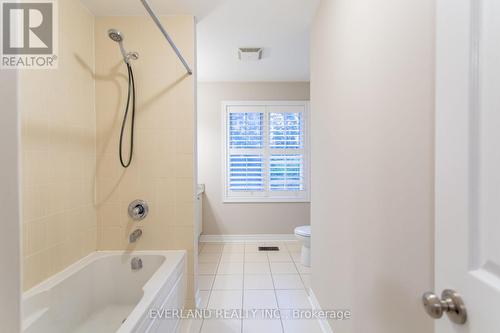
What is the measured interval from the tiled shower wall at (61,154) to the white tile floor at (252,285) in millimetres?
1094

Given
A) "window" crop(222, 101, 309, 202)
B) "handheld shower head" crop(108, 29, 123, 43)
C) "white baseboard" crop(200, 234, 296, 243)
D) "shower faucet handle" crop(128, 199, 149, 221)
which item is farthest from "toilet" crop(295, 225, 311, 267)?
"handheld shower head" crop(108, 29, 123, 43)

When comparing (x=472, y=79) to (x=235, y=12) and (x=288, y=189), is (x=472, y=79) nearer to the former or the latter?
(x=235, y=12)

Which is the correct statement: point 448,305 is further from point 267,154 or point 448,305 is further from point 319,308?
point 267,154

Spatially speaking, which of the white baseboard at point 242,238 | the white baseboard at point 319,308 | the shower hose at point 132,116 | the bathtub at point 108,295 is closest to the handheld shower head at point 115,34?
the shower hose at point 132,116

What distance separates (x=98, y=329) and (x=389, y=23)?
2.31m

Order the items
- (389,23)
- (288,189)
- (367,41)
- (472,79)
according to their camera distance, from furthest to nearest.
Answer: (288,189) < (367,41) < (389,23) < (472,79)

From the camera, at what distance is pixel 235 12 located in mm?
1993

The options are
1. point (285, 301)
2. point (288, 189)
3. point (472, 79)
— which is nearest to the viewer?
point (472, 79)

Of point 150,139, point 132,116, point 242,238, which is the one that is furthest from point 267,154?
point 132,116

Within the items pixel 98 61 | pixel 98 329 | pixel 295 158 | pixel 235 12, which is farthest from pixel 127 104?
pixel 295 158

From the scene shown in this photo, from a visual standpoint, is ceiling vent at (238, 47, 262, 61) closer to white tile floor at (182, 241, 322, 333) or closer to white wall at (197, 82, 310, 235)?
white wall at (197, 82, 310, 235)

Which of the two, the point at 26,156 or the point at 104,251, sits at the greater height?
the point at 26,156

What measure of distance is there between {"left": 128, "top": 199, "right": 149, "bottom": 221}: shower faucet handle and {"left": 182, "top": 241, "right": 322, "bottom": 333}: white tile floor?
0.91 metres

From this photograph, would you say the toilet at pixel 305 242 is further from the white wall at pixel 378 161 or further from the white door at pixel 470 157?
the white door at pixel 470 157
